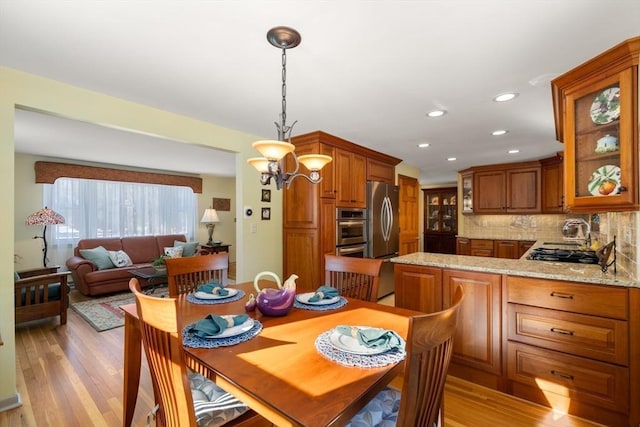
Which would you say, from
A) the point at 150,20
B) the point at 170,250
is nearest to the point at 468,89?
the point at 150,20

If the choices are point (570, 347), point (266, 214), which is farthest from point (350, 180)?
point (570, 347)

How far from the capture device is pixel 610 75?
1.61 meters

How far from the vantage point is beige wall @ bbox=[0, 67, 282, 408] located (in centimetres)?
195

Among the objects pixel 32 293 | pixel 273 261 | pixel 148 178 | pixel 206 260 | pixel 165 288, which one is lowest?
pixel 165 288

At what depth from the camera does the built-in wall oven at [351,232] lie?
12.2 feet

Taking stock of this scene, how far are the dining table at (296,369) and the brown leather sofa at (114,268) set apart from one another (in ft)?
13.0

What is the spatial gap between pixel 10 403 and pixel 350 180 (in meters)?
3.54

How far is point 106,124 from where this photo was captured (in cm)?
241

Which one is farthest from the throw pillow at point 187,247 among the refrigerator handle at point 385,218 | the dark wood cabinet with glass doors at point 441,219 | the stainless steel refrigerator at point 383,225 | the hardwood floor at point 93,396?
the dark wood cabinet with glass doors at point 441,219

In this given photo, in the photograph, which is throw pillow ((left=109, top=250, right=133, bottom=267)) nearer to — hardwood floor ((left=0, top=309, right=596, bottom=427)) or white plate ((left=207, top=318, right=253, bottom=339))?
hardwood floor ((left=0, top=309, right=596, bottom=427))

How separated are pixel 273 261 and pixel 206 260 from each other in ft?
5.21

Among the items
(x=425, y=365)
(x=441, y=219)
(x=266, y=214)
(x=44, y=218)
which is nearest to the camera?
(x=425, y=365)

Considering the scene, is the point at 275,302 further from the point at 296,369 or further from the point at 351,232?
the point at 351,232

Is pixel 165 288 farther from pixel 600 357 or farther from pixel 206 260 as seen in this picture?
pixel 600 357
